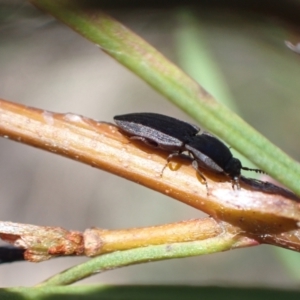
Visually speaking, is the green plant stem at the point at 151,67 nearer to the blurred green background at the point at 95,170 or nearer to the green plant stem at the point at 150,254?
the green plant stem at the point at 150,254

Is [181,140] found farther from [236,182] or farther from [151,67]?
[151,67]

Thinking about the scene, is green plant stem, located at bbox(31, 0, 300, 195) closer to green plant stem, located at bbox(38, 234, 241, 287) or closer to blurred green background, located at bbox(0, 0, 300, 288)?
green plant stem, located at bbox(38, 234, 241, 287)

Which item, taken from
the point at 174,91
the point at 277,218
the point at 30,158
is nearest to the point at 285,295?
the point at 277,218

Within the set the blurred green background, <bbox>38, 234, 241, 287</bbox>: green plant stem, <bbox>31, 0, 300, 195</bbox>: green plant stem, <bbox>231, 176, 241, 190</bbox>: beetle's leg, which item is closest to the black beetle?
<bbox>231, 176, 241, 190</bbox>: beetle's leg

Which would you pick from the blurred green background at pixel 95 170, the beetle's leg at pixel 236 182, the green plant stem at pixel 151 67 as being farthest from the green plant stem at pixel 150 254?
the blurred green background at pixel 95 170

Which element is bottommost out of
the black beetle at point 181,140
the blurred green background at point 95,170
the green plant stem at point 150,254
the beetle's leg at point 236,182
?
the blurred green background at point 95,170

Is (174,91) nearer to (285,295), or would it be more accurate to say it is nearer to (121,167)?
(121,167)
